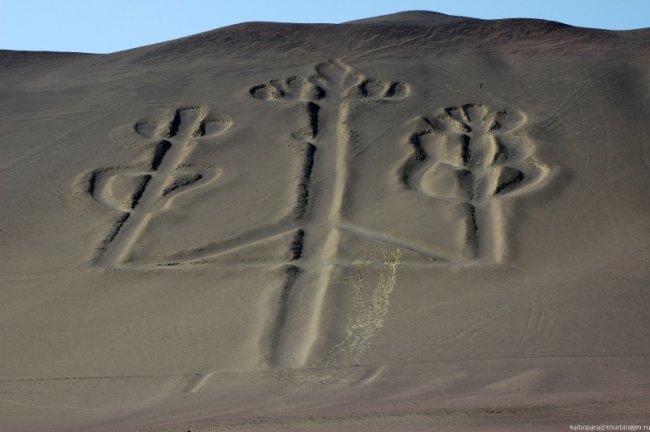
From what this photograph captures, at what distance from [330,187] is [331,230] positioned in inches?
39.5

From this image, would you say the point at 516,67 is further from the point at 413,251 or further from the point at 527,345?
the point at 527,345

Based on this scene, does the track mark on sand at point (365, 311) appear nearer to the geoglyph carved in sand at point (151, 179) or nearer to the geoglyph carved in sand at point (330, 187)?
the geoglyph carved in sand at point (330, 187)

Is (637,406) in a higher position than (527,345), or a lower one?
lower

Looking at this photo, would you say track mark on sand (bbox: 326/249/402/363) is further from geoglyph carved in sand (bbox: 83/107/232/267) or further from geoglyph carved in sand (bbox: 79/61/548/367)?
geoglyph carved in sand (bbox: 83/107/232/267)

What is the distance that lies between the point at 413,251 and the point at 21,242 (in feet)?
12.6

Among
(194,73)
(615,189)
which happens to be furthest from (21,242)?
(615,189)

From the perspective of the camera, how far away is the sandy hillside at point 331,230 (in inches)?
257

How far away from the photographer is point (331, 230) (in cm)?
980

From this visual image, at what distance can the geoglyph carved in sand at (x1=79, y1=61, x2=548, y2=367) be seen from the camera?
27.4ft

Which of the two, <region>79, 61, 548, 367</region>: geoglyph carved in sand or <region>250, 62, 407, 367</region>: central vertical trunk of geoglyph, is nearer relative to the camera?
<region>250, 62, 407, 367</region>: central vertical trunk of geoglyph

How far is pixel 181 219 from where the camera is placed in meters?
10.3

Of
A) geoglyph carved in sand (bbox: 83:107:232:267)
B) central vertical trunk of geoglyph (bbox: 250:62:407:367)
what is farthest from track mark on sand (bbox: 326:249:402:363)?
geoglyph carved in sand (bbox: 83:107:232:267)

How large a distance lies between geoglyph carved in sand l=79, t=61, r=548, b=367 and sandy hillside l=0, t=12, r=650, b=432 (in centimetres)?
3

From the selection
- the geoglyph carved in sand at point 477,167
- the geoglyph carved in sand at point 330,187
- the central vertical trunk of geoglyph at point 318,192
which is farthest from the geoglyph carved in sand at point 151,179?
the geoglyph carved in sand at point 477,167
